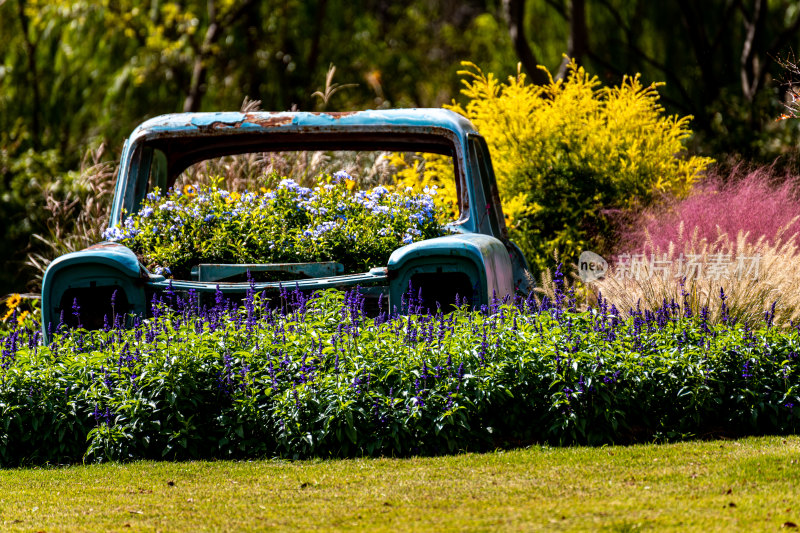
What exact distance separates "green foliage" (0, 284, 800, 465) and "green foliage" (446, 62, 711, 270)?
140 inches

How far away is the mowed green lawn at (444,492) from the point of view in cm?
404

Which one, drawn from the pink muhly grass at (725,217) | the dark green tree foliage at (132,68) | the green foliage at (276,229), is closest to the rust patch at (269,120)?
the green foliage at (276,229)

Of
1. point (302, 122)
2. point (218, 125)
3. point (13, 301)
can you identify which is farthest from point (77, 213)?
point (302, 122)

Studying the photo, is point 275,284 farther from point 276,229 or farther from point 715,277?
point 715,277

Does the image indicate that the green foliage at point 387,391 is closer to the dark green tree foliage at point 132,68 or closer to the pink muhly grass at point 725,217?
the pink muhly grass at point 725,217

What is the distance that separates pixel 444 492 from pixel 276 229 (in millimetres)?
2760

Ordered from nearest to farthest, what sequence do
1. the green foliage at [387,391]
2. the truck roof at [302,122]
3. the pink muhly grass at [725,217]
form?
the green foliage at [387,391] → the truck roof at [302,122] → the pink muhly grass at [725,217]

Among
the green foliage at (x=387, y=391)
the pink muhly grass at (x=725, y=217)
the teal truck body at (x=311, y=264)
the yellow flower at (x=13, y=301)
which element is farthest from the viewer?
the yellow flower at (x=13, y=301)

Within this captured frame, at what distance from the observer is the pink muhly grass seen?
832 cm

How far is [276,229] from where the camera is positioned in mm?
6773

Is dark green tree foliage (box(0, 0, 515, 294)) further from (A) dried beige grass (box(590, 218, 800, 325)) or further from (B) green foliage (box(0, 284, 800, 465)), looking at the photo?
(A) dried beige grass (box(590, 218, 800, 325))

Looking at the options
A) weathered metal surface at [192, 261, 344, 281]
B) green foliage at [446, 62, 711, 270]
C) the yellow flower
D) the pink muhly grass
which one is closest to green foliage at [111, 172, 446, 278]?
weathered metal surface at [192, 261, 344, 281]

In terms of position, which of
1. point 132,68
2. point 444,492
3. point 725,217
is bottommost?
point 444,492

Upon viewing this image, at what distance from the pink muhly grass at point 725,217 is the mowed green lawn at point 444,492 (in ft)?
10.7
